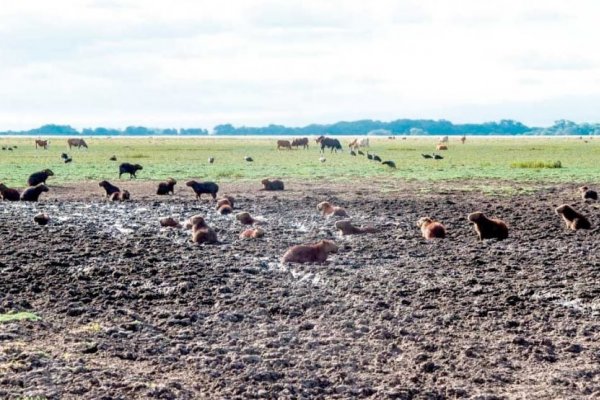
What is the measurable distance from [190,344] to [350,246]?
6.75m

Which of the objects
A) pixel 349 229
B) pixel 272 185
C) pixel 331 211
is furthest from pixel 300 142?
pixel 349 229

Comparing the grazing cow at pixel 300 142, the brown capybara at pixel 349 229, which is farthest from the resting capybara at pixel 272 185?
the grazing cow at pixel 300 142

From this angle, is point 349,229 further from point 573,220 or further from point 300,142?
point 300,142

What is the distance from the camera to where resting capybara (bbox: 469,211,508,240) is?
51.3ft

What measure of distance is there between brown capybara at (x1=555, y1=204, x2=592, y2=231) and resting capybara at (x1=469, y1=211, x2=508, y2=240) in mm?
1848

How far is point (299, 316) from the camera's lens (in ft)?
31.5

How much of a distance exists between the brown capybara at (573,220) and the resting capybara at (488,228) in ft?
6.06

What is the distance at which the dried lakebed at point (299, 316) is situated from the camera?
23.7 ft

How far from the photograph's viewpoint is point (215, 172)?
3616 centimetres

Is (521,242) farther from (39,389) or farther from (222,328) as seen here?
(39,389)

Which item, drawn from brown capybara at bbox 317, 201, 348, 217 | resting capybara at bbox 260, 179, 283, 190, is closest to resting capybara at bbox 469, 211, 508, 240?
brown capybara at bbox 317, 201, 348, 217

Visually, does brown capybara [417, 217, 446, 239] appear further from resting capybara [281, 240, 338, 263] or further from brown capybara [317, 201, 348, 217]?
brown capybara [317, 201, 348, 217]

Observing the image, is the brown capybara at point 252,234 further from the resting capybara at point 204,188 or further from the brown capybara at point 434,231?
the resting capybara at point 204,188

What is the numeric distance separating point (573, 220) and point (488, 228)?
7.44ft
